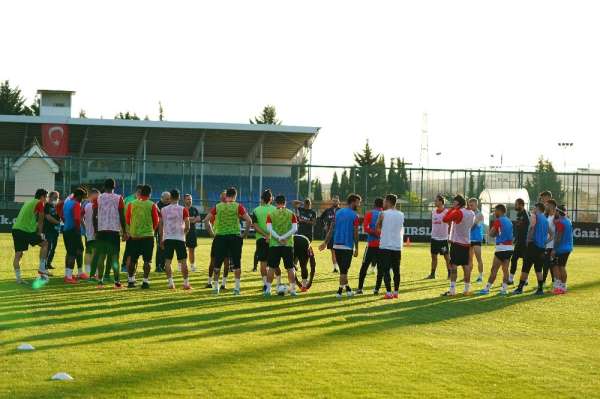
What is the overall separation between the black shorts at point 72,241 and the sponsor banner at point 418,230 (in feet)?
82.1

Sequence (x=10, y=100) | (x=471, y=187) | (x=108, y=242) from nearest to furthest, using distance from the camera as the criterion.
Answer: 1. (x=108, y=242)
2. (x=471, y=187)
3. (x=10, y=100)

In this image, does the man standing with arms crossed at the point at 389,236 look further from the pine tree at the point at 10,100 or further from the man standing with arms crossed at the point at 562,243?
the pine tree at the point at 10,100

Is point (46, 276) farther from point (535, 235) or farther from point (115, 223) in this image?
point (535, 235)

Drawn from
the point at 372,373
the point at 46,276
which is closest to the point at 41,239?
the point at 46,276

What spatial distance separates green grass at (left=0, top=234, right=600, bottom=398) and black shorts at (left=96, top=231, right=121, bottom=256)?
0.85 meters

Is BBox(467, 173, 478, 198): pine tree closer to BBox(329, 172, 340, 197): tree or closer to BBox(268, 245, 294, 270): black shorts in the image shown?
BBox(329, 172, 340, 197): tree

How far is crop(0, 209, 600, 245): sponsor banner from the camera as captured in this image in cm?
4834

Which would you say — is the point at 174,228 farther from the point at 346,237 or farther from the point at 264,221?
the point at 346,237

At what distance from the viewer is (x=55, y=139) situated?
66.6 metres

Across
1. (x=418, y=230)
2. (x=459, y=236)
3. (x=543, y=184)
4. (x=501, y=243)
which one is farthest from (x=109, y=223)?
(x=543, y=184)

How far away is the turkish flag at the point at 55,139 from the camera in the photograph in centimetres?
6612

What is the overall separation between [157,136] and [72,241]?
4884 cm

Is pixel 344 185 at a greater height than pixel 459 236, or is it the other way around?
pixel 344 185

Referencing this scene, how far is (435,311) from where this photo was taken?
16.2 metres
